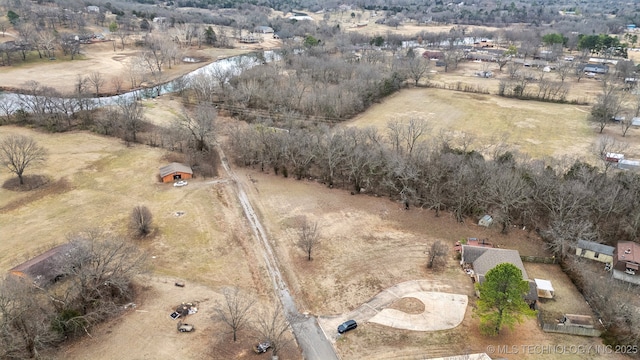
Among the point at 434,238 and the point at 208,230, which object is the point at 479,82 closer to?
the point at 434,238

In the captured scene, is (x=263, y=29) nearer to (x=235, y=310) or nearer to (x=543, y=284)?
(x=235, y=310)

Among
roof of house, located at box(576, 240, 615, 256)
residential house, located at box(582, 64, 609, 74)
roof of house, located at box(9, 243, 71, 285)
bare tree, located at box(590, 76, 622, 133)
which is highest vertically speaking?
residential house, located at box(582, 64, 609, 74)

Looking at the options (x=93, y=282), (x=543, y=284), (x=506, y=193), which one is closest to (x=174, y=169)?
(x=93, y=282)

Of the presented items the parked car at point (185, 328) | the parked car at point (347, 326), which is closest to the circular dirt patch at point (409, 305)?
the parked car at point (347, 326)

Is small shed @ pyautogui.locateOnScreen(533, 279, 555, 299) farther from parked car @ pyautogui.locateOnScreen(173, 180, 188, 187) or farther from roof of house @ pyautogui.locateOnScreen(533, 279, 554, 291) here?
parked car @ pyautogui.locateOnScreen(173, 180, 188, 187)

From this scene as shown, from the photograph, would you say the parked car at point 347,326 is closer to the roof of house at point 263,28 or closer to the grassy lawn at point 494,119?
the grassy lawn at point 494,119

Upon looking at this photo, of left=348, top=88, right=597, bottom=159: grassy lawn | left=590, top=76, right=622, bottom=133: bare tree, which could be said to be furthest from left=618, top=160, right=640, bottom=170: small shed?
left=590, top=76, right=622, bottom=133: bare tree
